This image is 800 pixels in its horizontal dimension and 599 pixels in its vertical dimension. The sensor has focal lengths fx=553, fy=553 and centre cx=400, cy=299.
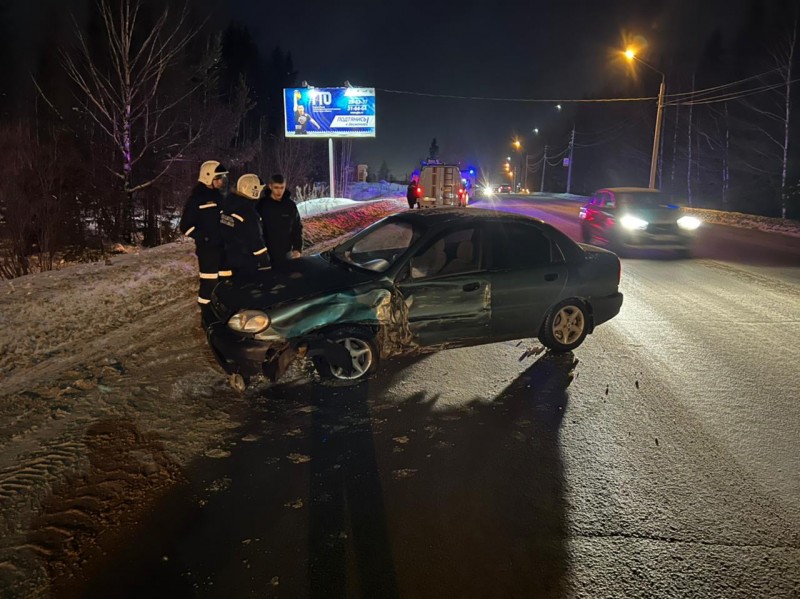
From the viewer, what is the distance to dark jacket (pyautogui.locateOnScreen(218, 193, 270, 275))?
5836mm

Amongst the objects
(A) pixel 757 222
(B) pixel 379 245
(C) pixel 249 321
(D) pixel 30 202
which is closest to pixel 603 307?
(B) pixel 379 245

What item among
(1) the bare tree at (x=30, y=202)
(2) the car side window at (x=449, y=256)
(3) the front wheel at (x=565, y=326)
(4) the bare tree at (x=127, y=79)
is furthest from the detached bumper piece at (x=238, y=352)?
(4) the bare tree at (x=127, y=79)

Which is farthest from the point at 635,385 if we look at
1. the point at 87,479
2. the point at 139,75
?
the point at 139,75

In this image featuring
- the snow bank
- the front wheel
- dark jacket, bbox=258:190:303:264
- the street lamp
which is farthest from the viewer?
the street lamp

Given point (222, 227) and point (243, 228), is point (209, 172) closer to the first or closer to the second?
point (222, 227)

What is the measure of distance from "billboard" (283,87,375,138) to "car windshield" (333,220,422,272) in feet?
83.5

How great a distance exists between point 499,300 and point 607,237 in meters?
9.73

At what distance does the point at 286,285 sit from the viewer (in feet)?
15.8

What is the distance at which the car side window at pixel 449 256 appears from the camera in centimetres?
515

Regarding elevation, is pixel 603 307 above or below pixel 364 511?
above

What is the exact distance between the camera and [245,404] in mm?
4422

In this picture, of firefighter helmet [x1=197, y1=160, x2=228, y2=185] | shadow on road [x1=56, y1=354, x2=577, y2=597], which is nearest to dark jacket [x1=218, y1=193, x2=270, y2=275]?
firefighter helmet [x1=197, y1=160, x2=228, y2=185]

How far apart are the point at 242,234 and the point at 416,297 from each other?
6.90ft

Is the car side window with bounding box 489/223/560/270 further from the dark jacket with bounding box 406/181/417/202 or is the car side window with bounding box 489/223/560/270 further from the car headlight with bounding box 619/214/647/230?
the dark jacket with bounding box 406/181/417/202
